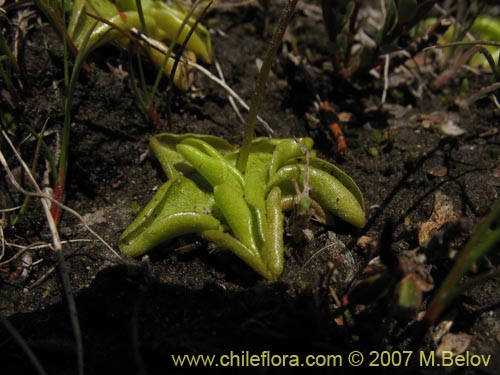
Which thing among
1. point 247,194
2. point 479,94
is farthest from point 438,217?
point 247,194

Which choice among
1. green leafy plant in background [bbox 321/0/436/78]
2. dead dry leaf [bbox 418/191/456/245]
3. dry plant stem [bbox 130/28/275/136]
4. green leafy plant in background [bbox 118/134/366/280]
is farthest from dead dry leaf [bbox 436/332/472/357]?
green leafy plant in background [bbox 321/0/436/78]

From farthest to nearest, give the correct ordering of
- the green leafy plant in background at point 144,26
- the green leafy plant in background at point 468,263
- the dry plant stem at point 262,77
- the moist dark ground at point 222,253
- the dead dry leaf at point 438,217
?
the green leafy plant in background at point 144,26, the dead dry leaf at point 438,217, the dry plant stem at point 262,77, the moist dark ground at point 222,253, the green leafy plant in background at point 468,263

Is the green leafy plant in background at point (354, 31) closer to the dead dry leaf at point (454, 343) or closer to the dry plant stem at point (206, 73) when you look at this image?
the dry plant stem at point (206, 73)

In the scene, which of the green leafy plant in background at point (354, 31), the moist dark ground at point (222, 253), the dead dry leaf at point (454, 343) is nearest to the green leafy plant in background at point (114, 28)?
the moist dark ground at point (222, 253)

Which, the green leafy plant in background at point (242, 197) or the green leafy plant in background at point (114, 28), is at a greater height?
the green leafy plant in background at point (114, 28)

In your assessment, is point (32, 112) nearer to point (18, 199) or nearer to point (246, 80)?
point (18, 199)

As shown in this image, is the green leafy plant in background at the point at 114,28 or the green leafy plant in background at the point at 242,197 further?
the green leafy plant in background at the point at 114,28

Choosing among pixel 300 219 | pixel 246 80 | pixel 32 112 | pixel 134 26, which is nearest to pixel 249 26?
pixel 246 80

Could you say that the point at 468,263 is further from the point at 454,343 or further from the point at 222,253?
the point at 222,253
